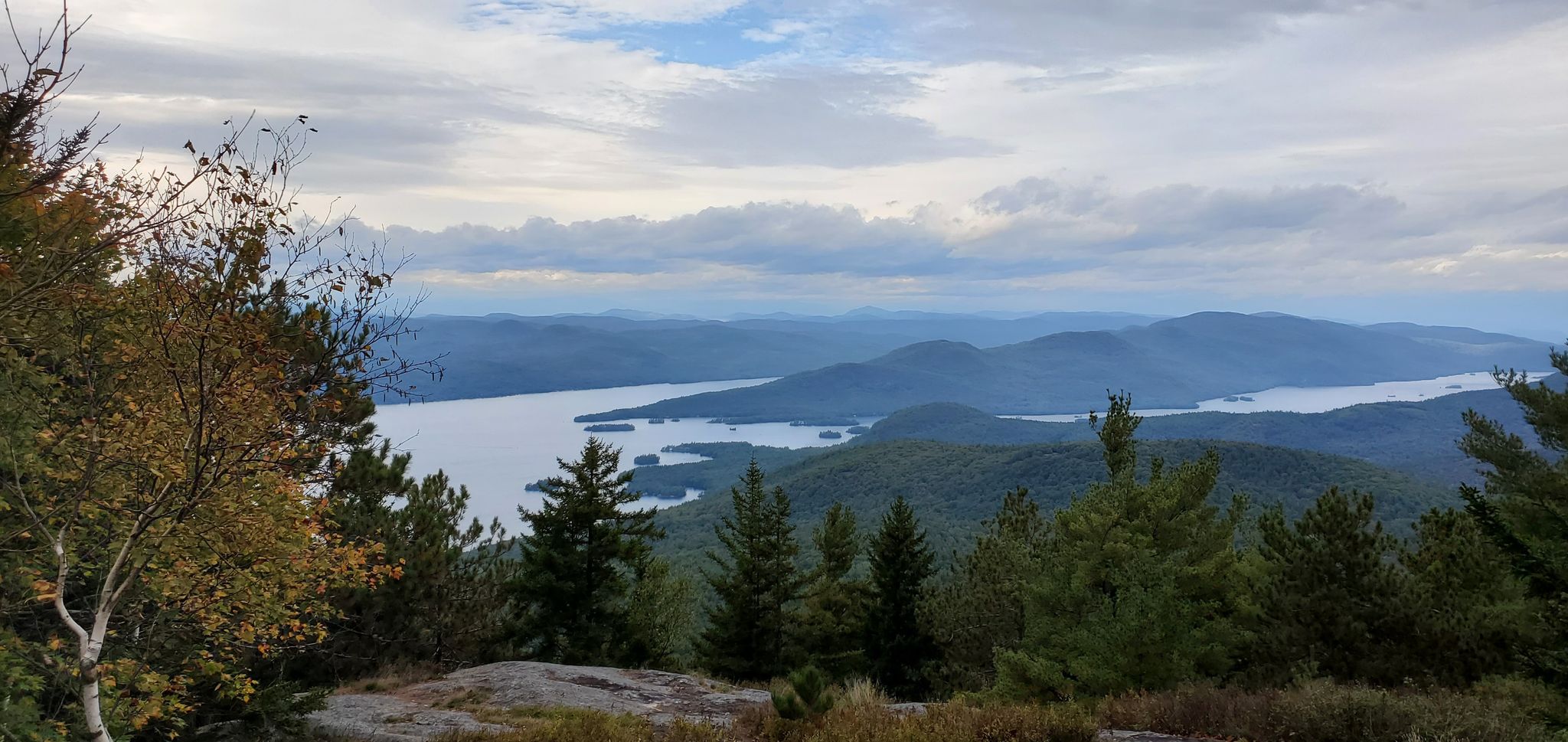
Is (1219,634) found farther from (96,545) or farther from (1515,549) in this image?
(96,545)

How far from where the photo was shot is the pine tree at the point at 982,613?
101ft

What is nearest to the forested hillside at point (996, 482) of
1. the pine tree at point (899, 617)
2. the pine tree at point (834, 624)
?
the pine tree at point (834, 624)

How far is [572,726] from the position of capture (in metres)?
11.0

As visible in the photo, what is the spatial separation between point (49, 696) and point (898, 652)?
29.1 m

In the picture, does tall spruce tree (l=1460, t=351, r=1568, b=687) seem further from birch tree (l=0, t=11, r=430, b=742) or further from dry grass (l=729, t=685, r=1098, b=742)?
birch tree (l=0, t=11, r=430, b=742)

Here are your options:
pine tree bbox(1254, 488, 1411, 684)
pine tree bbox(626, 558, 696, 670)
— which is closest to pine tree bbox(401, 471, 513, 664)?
pine tree bbox(626, 558, 696, 670)

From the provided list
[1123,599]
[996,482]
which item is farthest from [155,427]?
[996,482]

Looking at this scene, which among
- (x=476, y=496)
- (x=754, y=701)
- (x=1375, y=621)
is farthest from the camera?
(x=476, y=496)

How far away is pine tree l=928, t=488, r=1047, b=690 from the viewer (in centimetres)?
3064

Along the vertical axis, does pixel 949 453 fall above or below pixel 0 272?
Result: below

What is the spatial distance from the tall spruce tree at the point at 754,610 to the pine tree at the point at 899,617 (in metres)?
3.69

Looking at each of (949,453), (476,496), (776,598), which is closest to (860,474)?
(949,453)

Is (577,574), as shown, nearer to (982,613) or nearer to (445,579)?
(445,579)

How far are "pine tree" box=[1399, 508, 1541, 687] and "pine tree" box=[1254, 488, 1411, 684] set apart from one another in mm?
491
